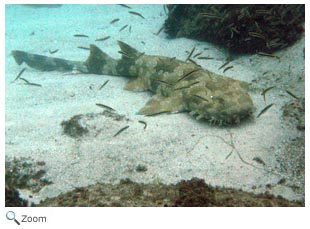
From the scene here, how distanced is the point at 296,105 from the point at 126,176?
3.62 m

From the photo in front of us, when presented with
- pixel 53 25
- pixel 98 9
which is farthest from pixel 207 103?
pixel 98 9

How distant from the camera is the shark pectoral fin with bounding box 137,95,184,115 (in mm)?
5988

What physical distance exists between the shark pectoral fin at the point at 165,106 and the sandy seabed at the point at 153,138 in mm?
149

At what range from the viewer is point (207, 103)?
547 centimetres

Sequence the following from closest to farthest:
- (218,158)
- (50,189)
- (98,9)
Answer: (50,189) → (218,158) → (98,9)

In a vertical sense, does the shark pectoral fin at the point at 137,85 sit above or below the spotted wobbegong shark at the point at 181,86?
below

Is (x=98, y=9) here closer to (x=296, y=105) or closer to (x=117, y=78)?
(x=117, y=78)

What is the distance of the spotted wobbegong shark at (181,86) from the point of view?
5.34m
